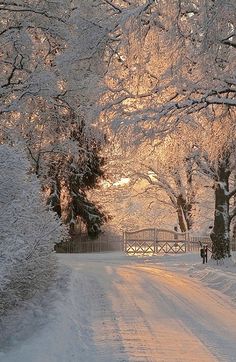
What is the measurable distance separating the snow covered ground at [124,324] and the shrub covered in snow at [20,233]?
517mm

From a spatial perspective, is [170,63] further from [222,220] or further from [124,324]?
[222,220]

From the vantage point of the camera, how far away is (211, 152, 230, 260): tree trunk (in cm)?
2294

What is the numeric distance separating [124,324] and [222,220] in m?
14.2

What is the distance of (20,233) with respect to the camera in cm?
869

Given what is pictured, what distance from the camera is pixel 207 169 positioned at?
24953mm

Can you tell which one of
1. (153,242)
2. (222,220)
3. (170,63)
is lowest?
(153,242)

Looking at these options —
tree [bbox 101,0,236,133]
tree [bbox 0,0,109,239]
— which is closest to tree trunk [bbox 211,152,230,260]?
tree [bbox 0,0,109,239]

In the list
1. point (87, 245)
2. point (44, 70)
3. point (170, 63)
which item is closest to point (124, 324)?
point (170, 63)

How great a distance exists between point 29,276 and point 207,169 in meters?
15.8

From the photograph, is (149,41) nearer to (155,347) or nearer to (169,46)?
(169,46)

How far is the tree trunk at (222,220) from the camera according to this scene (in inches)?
903

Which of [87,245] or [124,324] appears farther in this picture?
[87,245]

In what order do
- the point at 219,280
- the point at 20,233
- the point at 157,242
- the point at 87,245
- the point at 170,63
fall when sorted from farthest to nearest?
the point at 87,245
the point at 157,242
the point at 219,280
the point at 170,63
the point at 20,233

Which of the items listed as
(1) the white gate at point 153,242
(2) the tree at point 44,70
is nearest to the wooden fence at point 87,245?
(1) the white gate at point 153,242
